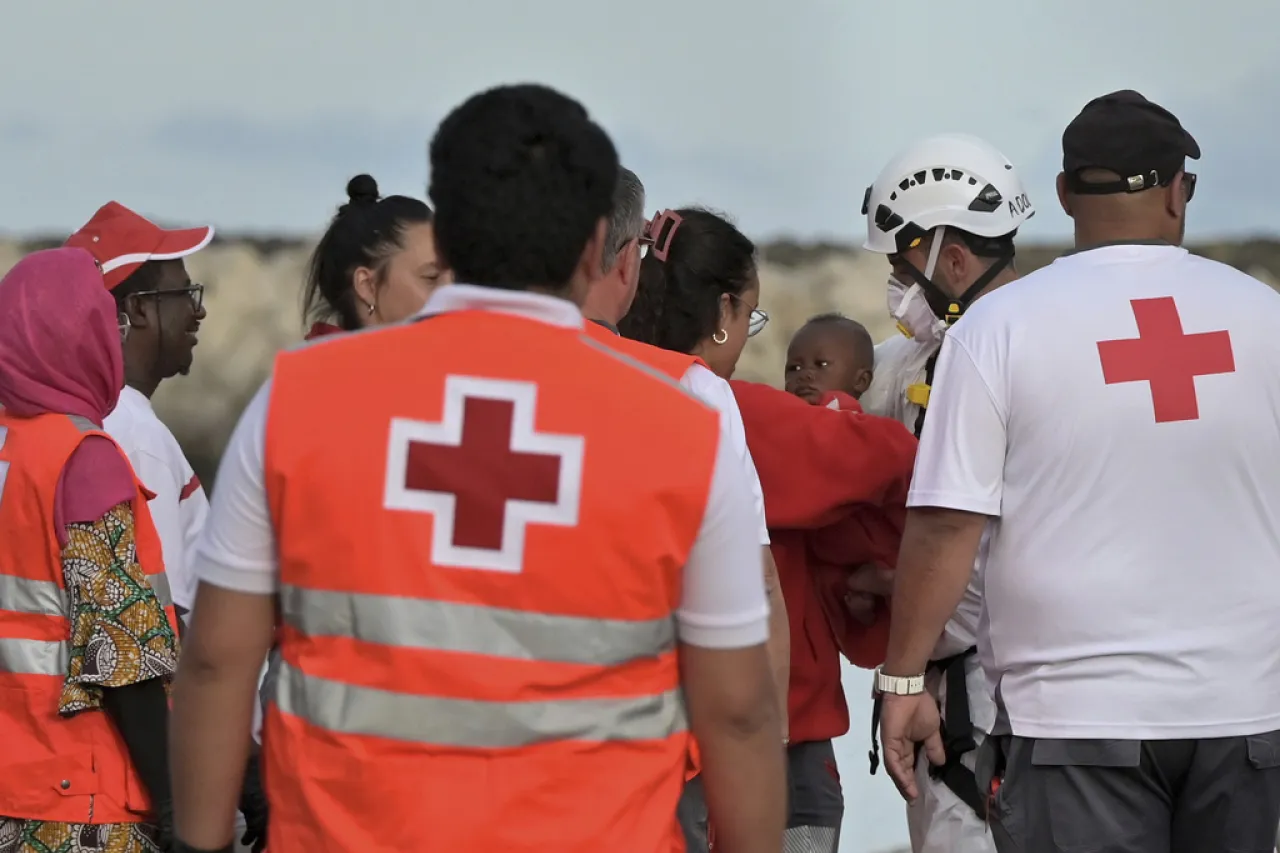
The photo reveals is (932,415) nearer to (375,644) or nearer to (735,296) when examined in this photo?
(735,296)

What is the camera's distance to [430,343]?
1.66m

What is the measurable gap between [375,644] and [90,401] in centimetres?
126

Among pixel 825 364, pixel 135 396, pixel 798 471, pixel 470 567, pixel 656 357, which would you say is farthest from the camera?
pixel 825 364

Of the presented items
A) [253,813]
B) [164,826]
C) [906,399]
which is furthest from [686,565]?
[906,399]

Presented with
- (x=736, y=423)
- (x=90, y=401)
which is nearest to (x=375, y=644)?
(x=736, y=423)

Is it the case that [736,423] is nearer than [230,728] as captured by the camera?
No

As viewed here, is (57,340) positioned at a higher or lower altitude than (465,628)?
higher

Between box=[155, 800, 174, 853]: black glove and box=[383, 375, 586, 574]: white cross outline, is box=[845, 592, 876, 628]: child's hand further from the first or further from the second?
box=[383, 375, 586, 574]: white cross outline

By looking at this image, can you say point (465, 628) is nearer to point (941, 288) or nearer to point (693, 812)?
point (693, 812)

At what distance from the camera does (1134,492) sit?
8.13ft

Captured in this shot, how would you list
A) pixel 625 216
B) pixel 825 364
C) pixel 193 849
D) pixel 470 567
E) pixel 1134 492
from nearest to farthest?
1. pixel 470 567
2. pixel 193 849
3. pixel 1134 492
4. pixel 625 216
5. pixel 825 364

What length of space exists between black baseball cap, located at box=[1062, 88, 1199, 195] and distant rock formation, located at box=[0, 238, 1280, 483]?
3669 millimetres

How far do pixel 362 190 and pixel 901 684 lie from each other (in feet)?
5.08

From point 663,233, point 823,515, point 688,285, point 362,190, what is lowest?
point 823,515
